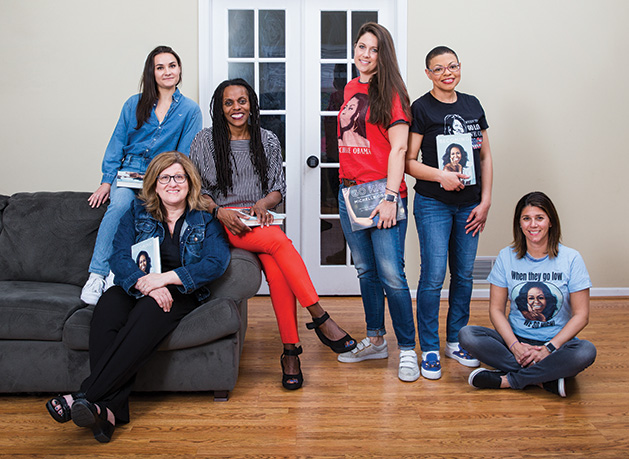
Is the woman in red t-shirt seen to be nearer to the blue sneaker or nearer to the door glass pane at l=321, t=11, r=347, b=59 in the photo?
the blue sneaker

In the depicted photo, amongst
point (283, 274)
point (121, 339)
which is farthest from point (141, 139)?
point (121, 339)

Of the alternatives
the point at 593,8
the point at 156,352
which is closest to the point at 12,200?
the point at 156,352

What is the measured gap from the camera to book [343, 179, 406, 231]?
2.67 meters

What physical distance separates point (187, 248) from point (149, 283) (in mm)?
238

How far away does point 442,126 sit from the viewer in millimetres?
2684

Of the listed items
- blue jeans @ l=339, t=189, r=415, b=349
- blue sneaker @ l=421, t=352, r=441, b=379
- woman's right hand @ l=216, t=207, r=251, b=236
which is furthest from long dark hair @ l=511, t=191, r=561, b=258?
woman's right hand @ l=216, t=207, r=251, b=236

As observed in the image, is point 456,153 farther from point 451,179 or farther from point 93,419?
point 93,419

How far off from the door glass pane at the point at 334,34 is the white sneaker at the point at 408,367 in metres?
2.31

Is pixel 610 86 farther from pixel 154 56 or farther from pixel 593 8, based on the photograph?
pixel 154 56

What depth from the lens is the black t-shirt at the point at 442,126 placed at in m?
2.69

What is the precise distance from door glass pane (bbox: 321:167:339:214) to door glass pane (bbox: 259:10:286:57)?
89cm

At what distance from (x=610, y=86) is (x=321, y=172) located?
2122 mm

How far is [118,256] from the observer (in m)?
2.47

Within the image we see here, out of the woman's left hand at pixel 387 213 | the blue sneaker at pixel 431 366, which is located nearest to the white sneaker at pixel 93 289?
the woman's left hand at pixel 387 213
